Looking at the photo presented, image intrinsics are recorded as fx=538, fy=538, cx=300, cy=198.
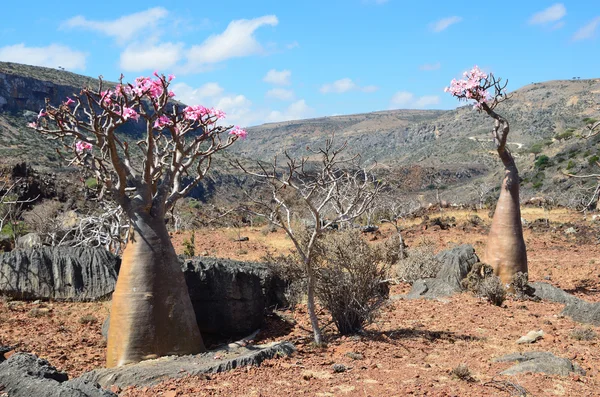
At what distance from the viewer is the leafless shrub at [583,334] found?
5.84 metres

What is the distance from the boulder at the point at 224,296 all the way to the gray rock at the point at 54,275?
7.15ft

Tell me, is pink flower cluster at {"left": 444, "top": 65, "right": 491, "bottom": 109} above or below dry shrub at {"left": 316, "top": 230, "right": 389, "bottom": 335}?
above

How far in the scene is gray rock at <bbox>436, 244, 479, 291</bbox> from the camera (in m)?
8.93

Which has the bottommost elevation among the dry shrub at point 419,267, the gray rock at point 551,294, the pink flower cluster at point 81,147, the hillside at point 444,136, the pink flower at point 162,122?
the gray rock at point 551,294

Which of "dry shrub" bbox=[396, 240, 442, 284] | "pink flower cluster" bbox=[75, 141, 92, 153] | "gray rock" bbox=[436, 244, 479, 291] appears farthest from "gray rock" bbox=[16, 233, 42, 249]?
"gray rock" bbox=[436, 244, 479, 291]

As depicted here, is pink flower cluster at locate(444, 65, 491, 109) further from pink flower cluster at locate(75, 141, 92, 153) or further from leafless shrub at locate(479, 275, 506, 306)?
pink flower cluster at locate(75, 141, 92, 153)

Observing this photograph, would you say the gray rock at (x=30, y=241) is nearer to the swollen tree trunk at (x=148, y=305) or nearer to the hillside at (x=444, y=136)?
the swollen tree trunk at (x=148, y=305)

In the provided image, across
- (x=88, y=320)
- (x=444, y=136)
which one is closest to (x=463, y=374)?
(x=88, y=320)

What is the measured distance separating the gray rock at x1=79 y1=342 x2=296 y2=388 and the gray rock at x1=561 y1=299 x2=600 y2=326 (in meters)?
3.93

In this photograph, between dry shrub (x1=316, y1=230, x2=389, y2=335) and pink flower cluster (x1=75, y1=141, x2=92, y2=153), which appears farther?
dry shrub (x1=316, y1=230, x2=389, y2=335)

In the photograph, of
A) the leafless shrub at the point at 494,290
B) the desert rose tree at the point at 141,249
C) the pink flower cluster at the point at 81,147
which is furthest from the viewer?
the leafless shrub at the point at 494,290

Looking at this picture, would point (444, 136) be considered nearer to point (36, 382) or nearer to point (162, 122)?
point (162, 122)

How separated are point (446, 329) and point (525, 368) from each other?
202 centimetres

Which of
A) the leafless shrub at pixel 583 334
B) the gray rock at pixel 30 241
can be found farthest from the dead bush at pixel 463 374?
the gray rock at pixel 30 241
